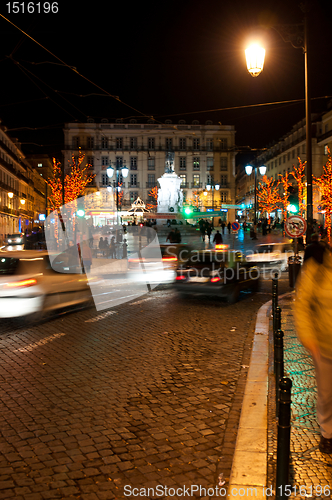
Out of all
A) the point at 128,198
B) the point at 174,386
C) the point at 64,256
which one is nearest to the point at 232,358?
the point at 174,386

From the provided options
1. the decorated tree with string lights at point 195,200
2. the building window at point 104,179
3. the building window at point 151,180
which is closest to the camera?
the decorated tree with string lights at point 195,200

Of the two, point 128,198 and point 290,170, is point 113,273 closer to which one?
point 290,170

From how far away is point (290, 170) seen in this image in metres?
69.6

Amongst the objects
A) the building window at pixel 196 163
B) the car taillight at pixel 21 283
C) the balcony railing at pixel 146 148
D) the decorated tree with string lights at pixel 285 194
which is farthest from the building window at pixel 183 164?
the car taillight at pixel 21 283

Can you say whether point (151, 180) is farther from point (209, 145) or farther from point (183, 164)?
point (209, 145)

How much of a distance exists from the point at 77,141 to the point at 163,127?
716 inches

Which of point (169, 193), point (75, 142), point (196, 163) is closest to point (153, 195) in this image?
point (196, 163)

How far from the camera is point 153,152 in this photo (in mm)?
92562

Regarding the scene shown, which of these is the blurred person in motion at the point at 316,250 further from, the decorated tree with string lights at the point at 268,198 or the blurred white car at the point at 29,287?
the decorated tree with string lights at the point at 268,198

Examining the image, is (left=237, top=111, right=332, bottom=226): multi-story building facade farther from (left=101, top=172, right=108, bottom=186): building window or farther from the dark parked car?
the dark parked car

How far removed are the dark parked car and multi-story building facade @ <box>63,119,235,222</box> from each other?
77250mm

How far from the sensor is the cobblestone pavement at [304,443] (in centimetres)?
329

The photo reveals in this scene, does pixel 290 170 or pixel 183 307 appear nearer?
pixel 183 307

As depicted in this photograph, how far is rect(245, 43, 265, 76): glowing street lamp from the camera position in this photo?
33.2 ft
